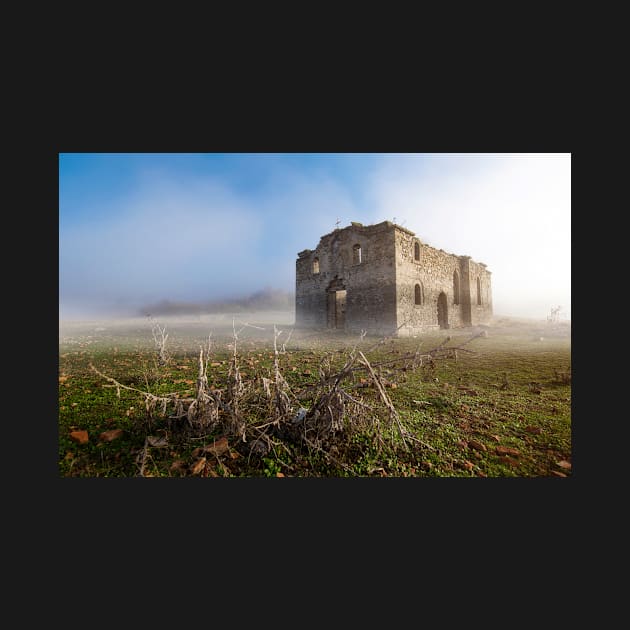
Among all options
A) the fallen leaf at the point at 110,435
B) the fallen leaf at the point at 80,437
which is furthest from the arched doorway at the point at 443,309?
the fallen leaf at the point at 80,437

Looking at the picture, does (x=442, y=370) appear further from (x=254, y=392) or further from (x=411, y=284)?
(x=411, y=284)

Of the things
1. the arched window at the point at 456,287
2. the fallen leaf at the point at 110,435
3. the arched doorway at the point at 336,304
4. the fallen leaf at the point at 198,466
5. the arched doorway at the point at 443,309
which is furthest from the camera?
the arched window at the point at 456,287

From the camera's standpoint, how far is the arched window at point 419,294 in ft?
31.9

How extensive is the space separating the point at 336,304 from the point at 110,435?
902cm

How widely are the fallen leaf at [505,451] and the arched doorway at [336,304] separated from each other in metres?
7.97

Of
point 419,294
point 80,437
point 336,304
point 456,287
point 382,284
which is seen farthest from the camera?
point 456,287

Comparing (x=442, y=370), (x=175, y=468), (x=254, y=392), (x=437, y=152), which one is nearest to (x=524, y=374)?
(x=442, y=370)

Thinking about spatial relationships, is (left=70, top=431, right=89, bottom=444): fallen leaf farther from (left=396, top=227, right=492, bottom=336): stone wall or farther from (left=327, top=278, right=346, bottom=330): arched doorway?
(left=327, top=278, right=346, bottom=330): arched doorway

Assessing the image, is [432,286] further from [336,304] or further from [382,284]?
[336,304]

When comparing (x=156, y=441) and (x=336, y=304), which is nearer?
(x=156, y=441)

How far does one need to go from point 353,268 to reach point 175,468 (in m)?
8.42

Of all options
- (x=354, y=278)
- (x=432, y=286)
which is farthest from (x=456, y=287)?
(x=354, y=278)

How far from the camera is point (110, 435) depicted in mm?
2064

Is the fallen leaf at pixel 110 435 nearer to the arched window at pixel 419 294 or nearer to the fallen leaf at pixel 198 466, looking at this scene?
the fallen leaf at pixel 198 466
